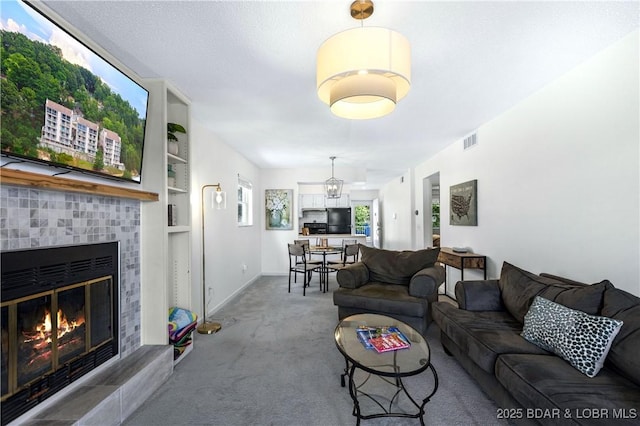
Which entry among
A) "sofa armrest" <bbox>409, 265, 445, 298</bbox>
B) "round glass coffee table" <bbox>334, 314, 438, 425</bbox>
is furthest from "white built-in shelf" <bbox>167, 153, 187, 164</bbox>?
"sofa armrest" <bbox>409, 265, 445, 298</bbox>

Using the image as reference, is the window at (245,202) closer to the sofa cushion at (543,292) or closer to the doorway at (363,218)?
the sofa cushion at (543,292)

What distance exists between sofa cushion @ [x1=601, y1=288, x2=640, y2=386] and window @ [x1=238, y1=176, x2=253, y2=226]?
15.3 ft

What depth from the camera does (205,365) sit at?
2480mm

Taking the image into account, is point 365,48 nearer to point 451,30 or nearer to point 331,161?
point 451,30

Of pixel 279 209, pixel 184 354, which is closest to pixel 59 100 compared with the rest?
pixel 184 354

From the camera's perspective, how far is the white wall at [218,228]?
3490 mm

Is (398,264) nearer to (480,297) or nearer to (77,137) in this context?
(480,297)

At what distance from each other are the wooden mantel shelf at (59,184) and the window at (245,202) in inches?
122

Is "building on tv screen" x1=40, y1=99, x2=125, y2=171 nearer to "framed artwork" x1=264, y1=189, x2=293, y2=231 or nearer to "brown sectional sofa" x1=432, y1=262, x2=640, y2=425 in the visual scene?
"brown sectional sofa" x1=432, y1=262, x2=640, y2=425

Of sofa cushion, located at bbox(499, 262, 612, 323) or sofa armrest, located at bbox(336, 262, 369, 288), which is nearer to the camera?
sofa cushion, located at bbox(499, 262, 612, 323)

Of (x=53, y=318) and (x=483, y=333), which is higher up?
(x=53, y=318)

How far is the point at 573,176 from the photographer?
2.41 m

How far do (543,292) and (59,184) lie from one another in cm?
323

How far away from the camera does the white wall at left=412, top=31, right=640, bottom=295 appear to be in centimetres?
198
